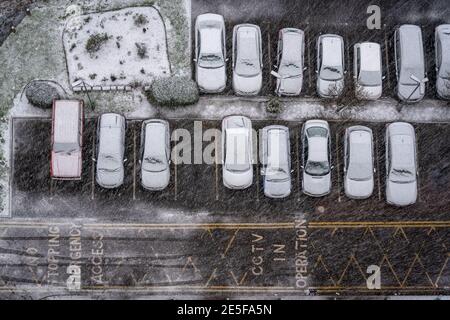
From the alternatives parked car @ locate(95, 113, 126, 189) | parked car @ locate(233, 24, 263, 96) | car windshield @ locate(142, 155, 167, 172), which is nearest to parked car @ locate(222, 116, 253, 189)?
parked car @ locate(233, 24, 263, 96)

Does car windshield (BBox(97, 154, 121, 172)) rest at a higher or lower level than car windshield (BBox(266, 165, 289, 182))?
higher

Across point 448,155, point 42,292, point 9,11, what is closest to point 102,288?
point 42,292

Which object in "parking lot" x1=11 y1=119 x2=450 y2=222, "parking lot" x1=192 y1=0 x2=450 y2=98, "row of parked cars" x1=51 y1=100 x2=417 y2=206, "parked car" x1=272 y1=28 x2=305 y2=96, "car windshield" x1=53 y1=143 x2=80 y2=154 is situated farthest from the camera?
"parking lot" x1=192 y1=0 x2=450 y2=98

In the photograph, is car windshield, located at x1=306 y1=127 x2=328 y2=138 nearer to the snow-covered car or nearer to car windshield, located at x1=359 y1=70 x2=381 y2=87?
car windshield, located at x1=359 y1=70 x2=381 y2=87

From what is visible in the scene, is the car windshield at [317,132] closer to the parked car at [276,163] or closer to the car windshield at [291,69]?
the parked car at [276,163]

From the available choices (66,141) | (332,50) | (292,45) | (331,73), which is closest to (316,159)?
(331,73)

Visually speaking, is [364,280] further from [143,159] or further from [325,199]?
[143,159]
